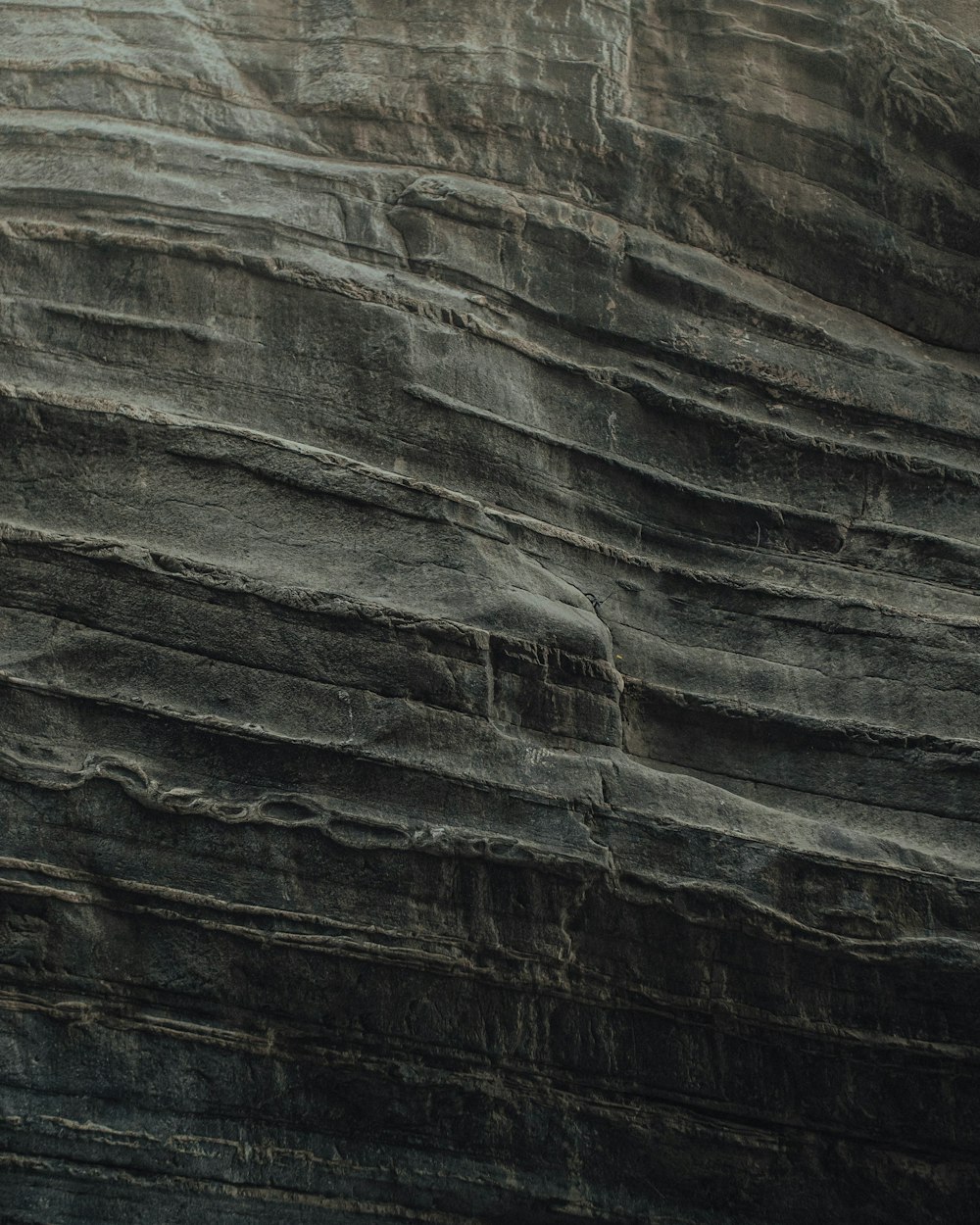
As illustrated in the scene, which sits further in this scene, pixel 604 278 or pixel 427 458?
pixel 604 278

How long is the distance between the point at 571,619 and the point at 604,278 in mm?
1841

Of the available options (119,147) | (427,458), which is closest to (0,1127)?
(427,458)

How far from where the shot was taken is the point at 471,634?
17.6ft

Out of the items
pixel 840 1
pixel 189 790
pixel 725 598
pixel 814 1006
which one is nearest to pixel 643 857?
pixel 814 1006

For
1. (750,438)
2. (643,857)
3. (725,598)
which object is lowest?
(643,857)

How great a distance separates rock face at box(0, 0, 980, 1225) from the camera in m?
5.05

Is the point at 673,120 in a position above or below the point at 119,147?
above

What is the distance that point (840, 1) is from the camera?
684 cm

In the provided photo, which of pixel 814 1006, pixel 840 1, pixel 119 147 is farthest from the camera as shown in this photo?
pixel 840 1

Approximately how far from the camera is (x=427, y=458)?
5773 millimetres

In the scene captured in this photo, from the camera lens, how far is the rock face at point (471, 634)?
505 centimetres

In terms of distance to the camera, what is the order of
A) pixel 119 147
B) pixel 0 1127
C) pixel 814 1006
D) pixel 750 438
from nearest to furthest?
pixel 0 1127 < pixel 814 1006 < pixel 119 147 < pixel 750 438

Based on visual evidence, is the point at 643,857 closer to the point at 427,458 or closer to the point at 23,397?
the point at 427,458

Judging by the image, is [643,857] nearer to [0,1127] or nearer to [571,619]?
[571,619]
